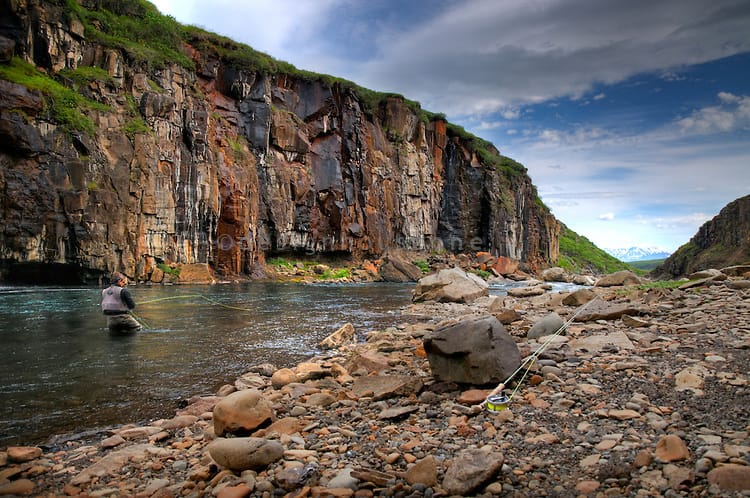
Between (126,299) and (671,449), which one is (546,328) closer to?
(671,449)

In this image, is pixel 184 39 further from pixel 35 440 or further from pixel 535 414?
pixel 535 414

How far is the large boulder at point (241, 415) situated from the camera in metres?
4.49

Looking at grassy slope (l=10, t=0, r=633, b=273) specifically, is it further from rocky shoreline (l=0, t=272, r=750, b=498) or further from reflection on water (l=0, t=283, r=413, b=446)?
rocky shoreline (l=0, t=272, r=750, b=498)

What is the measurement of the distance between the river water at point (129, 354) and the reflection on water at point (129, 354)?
2cm

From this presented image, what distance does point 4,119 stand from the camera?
23.3 metres

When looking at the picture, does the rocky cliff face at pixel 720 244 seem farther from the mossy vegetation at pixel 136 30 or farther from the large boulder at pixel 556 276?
the mossy vegetation at pixel 136 30

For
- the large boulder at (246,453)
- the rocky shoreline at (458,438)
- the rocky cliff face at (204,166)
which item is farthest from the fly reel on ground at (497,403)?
the rocky cliff face at (204,166)

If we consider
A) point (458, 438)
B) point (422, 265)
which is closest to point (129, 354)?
point (458, 438)

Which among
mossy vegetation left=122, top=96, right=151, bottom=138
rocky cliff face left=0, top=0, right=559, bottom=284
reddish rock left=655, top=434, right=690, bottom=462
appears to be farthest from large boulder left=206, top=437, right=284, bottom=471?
mossy vegetation left=122, top=96, right=151, bottom=138

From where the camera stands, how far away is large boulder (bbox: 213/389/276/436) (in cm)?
449

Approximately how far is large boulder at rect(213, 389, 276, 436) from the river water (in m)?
1.69

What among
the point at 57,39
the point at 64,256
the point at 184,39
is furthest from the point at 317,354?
the point at 184,39

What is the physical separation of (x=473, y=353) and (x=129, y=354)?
7.61 m

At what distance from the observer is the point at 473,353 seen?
502cm
